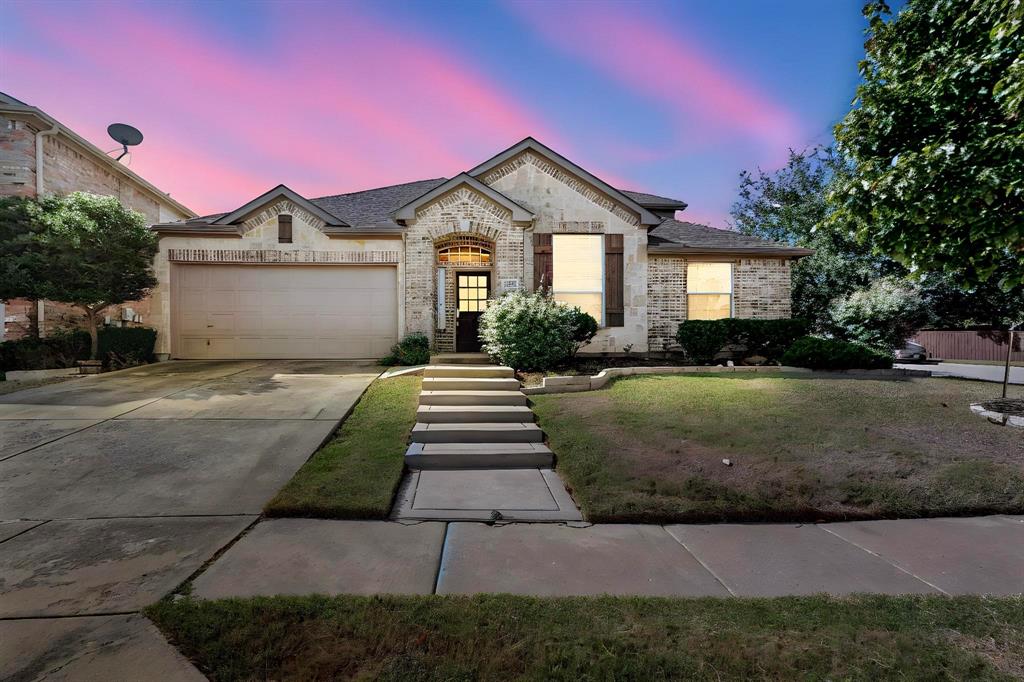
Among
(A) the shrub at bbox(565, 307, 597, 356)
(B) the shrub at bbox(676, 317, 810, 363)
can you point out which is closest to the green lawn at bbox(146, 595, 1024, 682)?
(A) the shrub at bbox(565, 307, 597, 356)

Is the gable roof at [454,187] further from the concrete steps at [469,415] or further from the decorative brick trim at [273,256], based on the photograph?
the concrete steps at [469,415]

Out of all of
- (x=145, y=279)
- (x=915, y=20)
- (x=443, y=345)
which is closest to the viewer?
(x=915, y=20)

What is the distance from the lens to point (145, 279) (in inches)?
410

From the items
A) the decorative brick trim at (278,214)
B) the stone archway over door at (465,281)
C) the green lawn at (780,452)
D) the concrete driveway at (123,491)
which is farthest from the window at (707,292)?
the decorative brick trim at (278,214)

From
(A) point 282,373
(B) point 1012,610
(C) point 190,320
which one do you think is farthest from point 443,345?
(B) point 1012,610

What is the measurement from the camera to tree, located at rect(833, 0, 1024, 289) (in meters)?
5.15

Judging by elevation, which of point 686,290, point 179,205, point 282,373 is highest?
point 179,205

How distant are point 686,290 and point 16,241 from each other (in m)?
14.8

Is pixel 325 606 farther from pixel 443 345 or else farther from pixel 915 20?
pixel 915 20

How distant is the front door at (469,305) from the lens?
11414mm

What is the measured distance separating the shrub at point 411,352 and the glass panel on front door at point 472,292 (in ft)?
4.42

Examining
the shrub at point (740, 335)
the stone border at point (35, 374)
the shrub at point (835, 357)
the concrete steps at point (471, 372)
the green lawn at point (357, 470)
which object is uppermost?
the shrub at point (740, 335)

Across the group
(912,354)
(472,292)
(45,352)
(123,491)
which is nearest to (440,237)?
(472,292)

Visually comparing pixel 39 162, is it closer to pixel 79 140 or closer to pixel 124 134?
pixel 79 140
